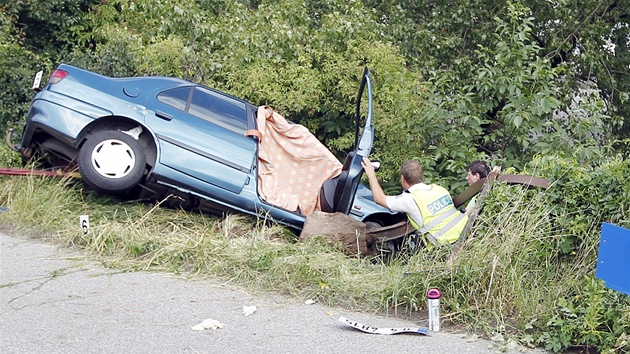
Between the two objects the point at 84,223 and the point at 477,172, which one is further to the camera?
the point at 477,172

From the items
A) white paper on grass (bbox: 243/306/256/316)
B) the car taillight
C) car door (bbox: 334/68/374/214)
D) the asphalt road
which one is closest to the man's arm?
car door (bbox: 334/68/374/214)

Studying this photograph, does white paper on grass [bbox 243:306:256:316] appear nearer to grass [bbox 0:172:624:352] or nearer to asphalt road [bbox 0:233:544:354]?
asphalt road [bbox 0:233:544:354]

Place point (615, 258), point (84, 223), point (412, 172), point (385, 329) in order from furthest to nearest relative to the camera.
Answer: point (84, 223), point (412, 172), point (385, 329), point (615, 258)

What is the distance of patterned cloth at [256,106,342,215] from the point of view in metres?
8.52

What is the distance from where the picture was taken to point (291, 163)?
8914mm

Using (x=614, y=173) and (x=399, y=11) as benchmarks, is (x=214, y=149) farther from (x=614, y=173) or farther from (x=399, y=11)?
(x=399, y=11)

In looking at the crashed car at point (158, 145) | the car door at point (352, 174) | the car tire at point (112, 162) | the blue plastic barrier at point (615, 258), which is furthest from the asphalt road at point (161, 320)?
the car door at point (352, 174)

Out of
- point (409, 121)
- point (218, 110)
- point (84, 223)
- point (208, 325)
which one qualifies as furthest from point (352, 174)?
point (208, 325)

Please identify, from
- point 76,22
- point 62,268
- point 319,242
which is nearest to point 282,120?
point 319,242

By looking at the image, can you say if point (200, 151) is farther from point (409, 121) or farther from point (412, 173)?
point (409, 121)

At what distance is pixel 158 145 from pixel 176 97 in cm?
67

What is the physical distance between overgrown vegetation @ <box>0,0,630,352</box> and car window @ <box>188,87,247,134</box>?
3.37 feet

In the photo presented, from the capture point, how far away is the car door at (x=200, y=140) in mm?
8078

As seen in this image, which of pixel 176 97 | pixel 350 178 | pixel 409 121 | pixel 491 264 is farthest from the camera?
pixel 409 121
